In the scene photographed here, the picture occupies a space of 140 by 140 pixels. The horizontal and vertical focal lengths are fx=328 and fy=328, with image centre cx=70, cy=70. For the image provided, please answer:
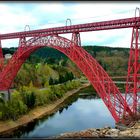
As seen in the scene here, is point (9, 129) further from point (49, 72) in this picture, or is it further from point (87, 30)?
point (49, 72)

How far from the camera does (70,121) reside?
1356 inches

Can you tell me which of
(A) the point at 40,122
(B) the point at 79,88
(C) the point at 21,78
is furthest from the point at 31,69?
(A) the point at 40,122

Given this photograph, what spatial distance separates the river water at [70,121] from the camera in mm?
30047

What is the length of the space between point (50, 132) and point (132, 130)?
11.0 m

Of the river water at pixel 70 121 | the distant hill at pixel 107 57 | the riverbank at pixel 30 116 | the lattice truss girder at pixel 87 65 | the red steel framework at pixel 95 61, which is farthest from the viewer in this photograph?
the distant hill at pixel 107 57

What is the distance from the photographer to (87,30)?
84.9ft

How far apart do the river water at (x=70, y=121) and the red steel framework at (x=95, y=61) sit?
5847 millimetres

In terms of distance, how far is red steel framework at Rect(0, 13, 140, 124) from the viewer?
71.7 feet

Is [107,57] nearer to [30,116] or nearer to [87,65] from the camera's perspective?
→ [30,116]

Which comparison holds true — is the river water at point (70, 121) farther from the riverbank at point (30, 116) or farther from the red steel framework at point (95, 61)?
the red steel framework at point (95, 61)

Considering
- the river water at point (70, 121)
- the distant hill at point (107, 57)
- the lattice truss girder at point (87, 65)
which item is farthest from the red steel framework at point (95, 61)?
the distant hill at point (107, 57)

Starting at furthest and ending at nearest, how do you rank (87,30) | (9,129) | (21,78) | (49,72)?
(49,72) → (21,78) → (9,129) → (87,30)

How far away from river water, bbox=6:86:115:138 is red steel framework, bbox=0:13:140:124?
5.85 meters

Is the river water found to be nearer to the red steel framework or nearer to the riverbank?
the riverbank
